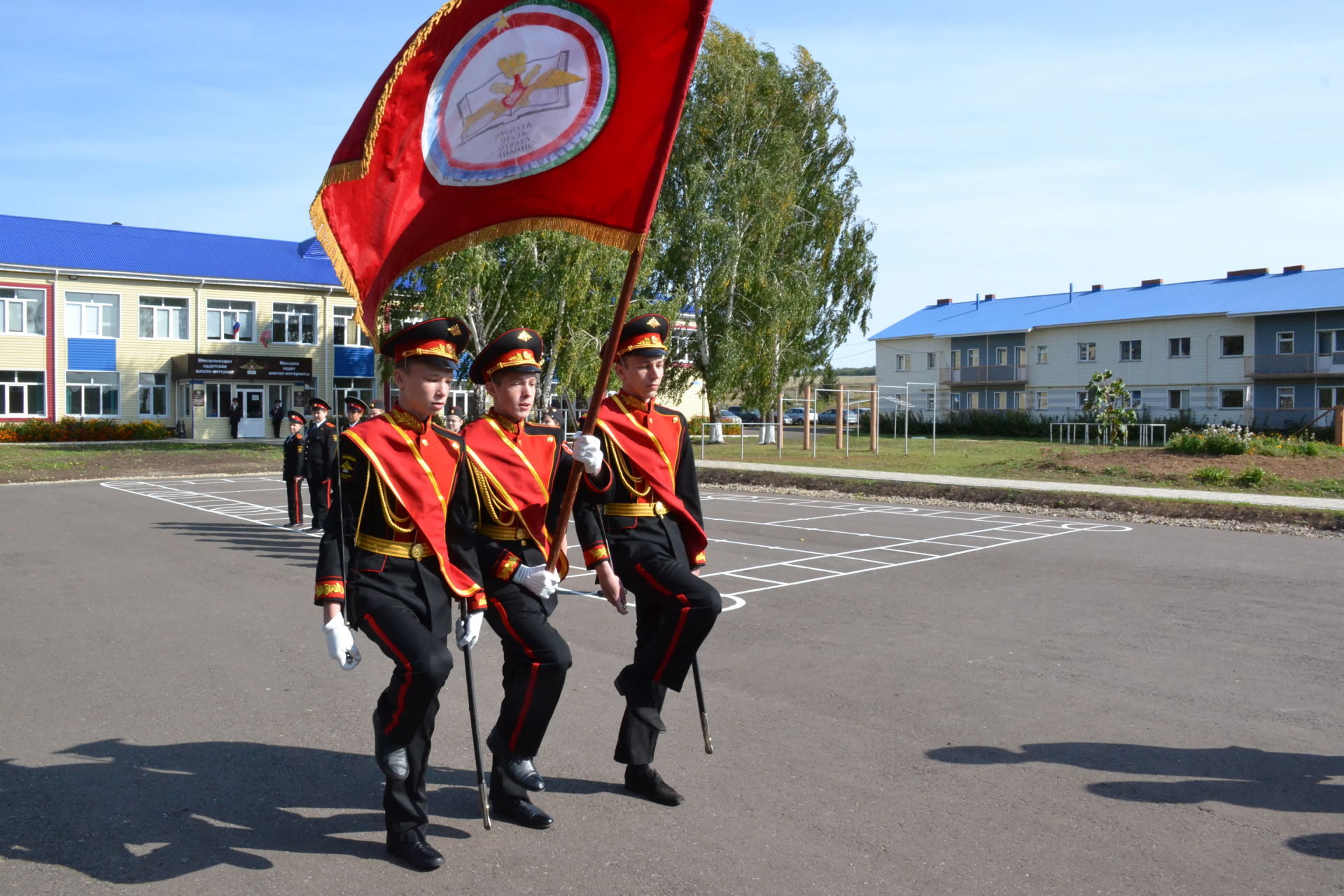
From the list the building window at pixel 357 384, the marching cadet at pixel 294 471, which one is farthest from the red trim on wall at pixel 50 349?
the marching cadet at pixel 294 471

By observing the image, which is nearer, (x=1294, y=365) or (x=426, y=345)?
(x=426, y=345)

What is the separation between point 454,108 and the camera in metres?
4.93

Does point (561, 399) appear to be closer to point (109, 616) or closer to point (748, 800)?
point (109, 616)

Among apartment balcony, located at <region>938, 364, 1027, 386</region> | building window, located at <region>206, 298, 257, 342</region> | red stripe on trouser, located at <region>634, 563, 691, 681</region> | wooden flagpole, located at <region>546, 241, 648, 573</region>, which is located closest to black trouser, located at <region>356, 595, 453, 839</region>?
wooden flagpole, located at <region>546, 241, 648, 573</region>

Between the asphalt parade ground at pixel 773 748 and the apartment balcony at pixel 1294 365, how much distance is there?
45.6m

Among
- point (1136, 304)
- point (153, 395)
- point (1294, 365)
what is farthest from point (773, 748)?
point (1136, 304)

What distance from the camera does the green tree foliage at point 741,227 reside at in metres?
38.6

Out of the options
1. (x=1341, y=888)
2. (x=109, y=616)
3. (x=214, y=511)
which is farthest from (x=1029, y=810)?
(x=214, y=511)

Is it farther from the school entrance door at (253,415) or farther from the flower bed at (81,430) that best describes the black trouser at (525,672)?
the school entrance door at (253,415)

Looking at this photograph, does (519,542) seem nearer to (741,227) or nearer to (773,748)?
(773,748)

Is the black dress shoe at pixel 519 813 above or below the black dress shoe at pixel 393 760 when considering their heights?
below

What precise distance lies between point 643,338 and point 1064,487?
680 inches

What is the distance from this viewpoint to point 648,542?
16.1 ft

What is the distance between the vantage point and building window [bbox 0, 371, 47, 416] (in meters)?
44.3
